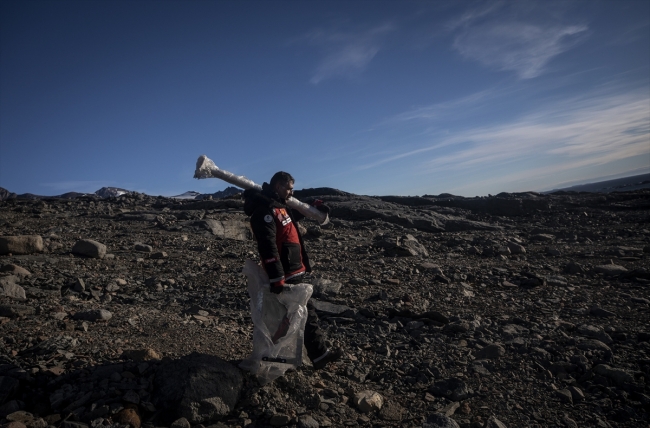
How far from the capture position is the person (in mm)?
3354

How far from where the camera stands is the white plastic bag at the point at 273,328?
3.44 meters

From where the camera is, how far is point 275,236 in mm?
3449

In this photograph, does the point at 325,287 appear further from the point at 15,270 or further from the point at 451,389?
the point at 15,270

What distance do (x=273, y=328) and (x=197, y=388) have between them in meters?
0.79

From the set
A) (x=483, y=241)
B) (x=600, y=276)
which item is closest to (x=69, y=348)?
(x=600, y=276)

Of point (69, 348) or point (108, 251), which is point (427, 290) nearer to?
point (69, 348)

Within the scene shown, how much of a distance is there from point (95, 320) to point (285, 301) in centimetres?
235

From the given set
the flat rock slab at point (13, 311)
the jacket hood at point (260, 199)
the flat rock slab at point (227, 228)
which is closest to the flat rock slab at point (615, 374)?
the jacket hood at point (260, 199)

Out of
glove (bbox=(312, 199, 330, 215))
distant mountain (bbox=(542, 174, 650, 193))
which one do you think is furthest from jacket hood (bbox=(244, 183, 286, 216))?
distant mountain (bbox=(542, 174, 650, 193))

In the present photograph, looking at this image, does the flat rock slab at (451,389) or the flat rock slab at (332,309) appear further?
the flat rock slab at (332,309)

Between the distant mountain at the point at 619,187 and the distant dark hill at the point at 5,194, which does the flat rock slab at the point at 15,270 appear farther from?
the distant mountain at the point at 619,187

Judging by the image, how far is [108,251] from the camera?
26.8ft

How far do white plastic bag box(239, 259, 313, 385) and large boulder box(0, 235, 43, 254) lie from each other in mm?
5905

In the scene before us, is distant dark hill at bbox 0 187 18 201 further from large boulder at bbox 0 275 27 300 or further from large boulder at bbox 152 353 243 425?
large boulder at bbox 152 353 243 425
